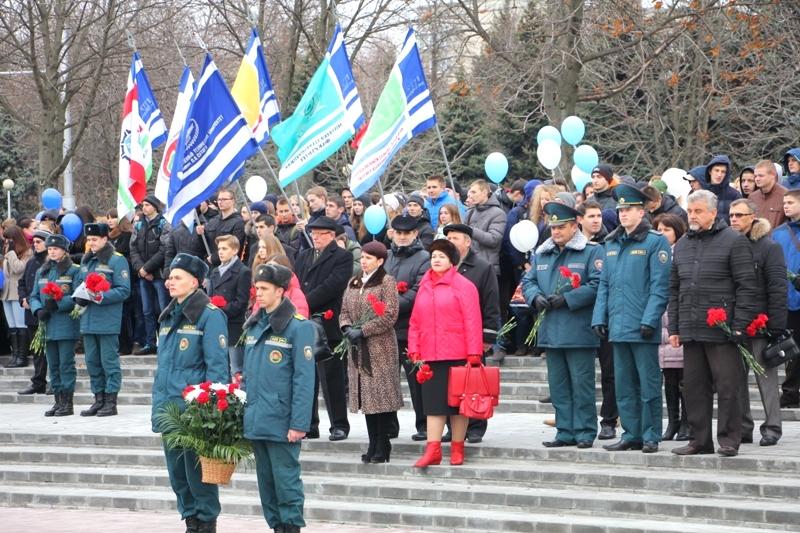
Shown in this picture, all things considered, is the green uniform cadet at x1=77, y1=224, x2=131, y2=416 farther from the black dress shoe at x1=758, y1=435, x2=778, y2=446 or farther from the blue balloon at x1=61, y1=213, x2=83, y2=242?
the black dress shoe at x1=758, y1=435, x2=778, y2=446

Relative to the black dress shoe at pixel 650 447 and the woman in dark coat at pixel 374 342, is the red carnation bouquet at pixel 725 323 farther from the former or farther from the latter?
the woman in dark coat at pixel 374 342

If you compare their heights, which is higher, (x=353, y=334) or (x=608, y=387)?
(x=353, y=334)

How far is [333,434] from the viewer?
13102 mm

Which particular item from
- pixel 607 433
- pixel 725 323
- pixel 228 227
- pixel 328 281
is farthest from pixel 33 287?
pixel 725 323

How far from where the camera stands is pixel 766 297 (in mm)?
11219

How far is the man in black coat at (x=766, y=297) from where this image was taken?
438 inches

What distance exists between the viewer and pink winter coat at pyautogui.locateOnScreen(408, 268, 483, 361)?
11.7m

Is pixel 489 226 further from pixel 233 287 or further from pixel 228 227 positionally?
pixel 228 227

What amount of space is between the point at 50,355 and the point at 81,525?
16.5 ft

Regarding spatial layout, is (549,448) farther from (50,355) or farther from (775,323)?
(50,355)

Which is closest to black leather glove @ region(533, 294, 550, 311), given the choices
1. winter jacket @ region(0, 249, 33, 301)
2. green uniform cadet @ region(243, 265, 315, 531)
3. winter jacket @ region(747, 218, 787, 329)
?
winter jacket @ region(747, 218, 787, 329)

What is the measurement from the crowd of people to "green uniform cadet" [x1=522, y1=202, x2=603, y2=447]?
14 millimetres

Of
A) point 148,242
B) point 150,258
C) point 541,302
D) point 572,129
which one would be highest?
point 572,129

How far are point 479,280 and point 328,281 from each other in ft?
4.98
